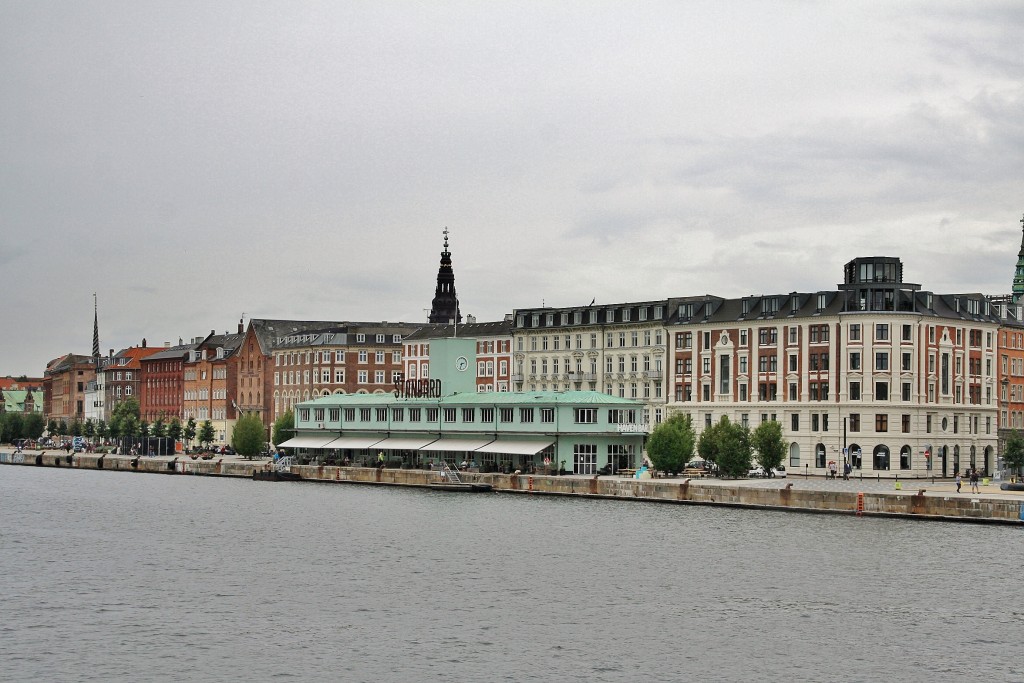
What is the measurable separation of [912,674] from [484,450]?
8642 cm

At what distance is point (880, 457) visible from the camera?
398 feet

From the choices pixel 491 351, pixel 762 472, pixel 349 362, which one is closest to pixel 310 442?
pixel 491 351

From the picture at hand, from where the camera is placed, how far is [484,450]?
129875 millimetres

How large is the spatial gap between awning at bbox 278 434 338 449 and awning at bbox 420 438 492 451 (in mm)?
19652

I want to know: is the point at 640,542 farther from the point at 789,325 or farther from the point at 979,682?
the point at 789,325

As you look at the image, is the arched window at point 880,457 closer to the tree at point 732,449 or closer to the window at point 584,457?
the tree at point 732,449

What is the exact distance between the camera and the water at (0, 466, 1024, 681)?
46.1m

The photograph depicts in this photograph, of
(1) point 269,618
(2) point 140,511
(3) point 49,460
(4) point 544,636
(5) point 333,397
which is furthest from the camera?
(3) point 49,460

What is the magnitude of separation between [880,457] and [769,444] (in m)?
13.3

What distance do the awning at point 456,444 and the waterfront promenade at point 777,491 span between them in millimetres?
6004

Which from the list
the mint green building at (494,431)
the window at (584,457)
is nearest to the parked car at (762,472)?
the mint green building at (494,431)

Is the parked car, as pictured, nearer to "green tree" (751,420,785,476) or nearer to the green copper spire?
"green tree" (751,420,785,476)

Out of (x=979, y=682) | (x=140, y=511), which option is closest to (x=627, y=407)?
(x=140, y=511)

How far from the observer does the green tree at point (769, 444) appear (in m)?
114
